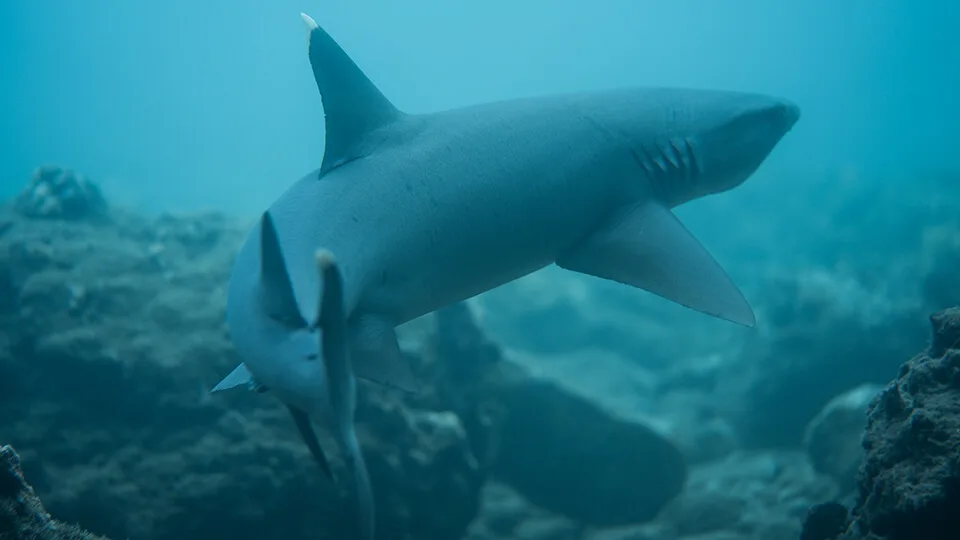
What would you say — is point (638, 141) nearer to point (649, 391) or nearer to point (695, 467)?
point (695, 467)

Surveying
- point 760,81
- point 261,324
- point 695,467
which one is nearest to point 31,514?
point 261,324

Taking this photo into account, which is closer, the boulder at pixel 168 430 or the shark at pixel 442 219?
the shark at pixel 442 219

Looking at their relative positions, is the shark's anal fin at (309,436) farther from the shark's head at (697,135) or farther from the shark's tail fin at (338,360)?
the shark's head at (697,135)

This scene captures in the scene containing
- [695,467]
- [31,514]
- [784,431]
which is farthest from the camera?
[784,431]

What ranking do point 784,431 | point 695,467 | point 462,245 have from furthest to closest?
point 784,431, point 695,467, point 462,245

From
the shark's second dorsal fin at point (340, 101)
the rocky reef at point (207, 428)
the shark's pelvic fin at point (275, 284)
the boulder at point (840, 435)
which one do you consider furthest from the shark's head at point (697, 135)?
the boulder at point (840, 435)

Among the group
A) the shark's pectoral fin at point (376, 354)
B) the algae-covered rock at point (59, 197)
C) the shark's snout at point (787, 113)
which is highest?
the algae-covered rock at point (59, 197)

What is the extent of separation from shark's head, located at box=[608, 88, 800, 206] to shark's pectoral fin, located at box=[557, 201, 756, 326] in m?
0.35

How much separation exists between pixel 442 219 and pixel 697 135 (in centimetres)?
184

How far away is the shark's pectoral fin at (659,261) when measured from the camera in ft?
8.01

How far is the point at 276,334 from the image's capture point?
1556 millimetres

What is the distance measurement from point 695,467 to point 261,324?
33.7ft

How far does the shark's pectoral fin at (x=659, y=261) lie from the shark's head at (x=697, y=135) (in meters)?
0.35

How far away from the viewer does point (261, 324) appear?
1612mm
